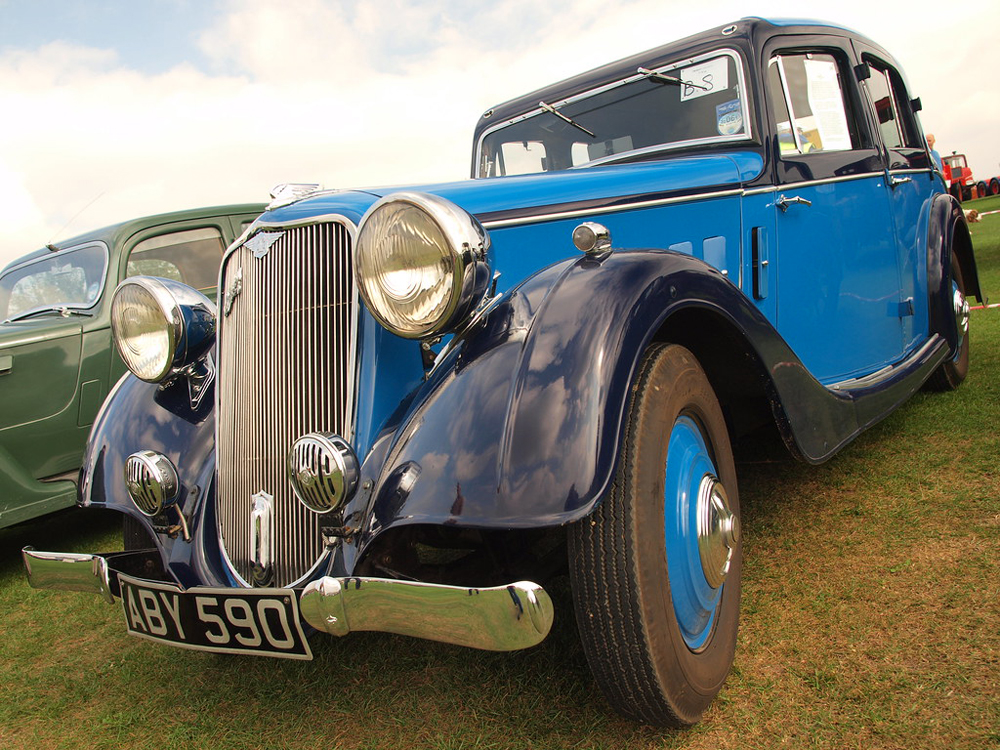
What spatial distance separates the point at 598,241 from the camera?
5.30ft

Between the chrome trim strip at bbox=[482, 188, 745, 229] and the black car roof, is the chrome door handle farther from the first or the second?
the black car roof

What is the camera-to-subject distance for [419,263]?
149cm

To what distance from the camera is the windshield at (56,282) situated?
393 centimetres

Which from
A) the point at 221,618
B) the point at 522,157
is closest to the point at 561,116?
the point at 522,157

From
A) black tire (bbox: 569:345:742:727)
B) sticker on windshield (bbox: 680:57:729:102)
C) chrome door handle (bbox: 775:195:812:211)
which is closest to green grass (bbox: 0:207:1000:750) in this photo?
black tire (bbox: 569:345:742:727)

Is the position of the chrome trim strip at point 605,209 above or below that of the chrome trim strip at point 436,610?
above

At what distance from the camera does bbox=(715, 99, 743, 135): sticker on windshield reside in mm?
2658

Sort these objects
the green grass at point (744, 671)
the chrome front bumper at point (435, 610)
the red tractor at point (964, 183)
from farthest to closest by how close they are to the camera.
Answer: the red tractor at point (964, 183), the green grass at point (744, 671), the chrome front bumper at point (435, 610)

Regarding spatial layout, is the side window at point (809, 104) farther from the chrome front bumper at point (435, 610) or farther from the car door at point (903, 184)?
the chrome front bumper at point (435, 610)

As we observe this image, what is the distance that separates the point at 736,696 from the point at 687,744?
20 cm

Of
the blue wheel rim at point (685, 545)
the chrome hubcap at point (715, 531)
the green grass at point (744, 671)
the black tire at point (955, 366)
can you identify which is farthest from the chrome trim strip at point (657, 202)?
the black tire at point (955, 366)

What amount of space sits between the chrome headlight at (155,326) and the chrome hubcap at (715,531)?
143 centimetres

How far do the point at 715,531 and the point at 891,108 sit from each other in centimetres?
276

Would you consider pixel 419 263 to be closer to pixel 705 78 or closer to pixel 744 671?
pixel 744 671
